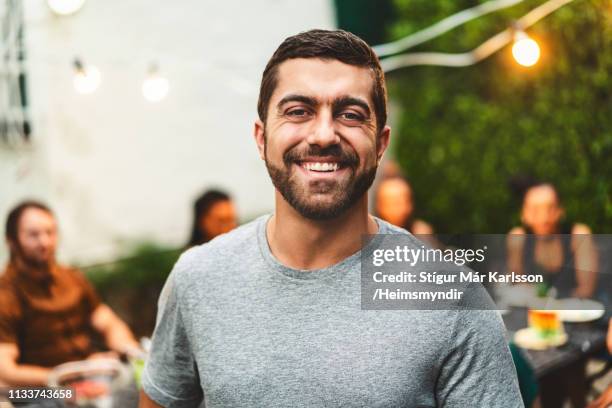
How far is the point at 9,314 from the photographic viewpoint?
3.35 metres

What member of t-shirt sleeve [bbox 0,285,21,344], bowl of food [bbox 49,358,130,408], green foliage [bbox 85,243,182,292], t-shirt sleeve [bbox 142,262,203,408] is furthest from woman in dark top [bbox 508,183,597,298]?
green foliage [bbox 85,243,182,292]

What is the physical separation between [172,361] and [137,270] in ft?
14.1

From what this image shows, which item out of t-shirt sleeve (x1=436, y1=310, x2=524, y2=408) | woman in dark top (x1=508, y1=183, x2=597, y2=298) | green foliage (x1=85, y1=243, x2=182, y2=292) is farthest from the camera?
green foliage (x1=85, y1=243, x2=182, y2=292)

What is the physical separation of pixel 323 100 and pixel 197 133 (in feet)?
16.6

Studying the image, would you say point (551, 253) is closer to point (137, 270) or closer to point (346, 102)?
point (346, 102)

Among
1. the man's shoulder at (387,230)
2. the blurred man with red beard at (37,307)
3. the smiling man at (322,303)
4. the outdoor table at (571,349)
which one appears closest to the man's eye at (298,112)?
the smiling man at (322,303)

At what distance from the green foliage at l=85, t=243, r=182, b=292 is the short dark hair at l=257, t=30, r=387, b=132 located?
14.5 ft

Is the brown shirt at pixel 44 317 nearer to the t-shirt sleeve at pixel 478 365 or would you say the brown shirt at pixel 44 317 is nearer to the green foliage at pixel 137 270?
the green foliage at pixel 137 270

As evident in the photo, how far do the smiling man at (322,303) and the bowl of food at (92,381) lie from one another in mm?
1429

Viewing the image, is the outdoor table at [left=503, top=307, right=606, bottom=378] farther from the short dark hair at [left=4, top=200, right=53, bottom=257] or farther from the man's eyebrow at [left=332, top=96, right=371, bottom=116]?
the short dark hair at [left=4, top=200, right=53, bottom=257]

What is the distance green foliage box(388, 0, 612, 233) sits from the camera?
197 inches

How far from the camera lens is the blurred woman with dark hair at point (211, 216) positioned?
163 inches

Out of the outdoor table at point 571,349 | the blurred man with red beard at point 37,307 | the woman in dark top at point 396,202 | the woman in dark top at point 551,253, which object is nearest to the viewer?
the woman in dark top at point 551,253

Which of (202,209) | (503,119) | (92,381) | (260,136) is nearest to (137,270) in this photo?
(202,209)
